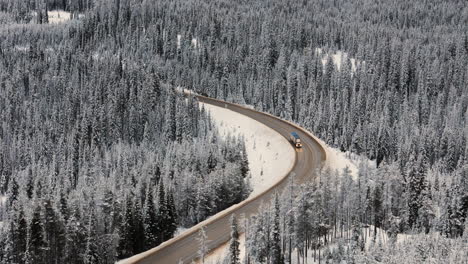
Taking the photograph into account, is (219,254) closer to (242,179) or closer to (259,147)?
(242,179)

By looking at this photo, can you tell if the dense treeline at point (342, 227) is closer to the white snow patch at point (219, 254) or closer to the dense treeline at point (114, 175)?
the white snow patch at point (219, 254)

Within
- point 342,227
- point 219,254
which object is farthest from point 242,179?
point 219,254

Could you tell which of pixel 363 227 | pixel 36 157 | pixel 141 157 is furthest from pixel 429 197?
pixel 36 157

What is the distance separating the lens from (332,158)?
121 metres

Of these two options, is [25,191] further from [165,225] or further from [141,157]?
[165,225]

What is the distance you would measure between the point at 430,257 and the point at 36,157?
437ft

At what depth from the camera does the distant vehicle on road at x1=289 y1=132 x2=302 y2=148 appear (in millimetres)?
129125

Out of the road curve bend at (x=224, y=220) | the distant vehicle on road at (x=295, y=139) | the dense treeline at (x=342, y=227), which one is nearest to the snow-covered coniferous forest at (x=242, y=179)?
the dense treeline at (x=342, y=227)

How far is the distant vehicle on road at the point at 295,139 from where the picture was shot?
129125 mm

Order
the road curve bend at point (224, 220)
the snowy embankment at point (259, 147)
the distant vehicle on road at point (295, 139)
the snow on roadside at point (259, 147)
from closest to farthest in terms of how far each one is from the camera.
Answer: the road curve bend at point (224, 220), the snowy embankment at point (259, 147), the snow on roadside at point (259, 147), the distant vehicle on road at point (295, 139)

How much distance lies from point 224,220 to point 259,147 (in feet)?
192

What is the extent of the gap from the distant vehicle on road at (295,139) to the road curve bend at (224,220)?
4.83ft

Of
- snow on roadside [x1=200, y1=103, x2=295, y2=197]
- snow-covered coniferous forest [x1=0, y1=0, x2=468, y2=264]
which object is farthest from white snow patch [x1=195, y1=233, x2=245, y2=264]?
snow on roadside [x1=200, y1=103, x2=295, y2=197]

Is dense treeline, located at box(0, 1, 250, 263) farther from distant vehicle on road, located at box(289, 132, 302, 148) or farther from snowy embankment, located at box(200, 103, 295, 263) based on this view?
distant vehicle on road, located at box(289, 132, 302, 148)
